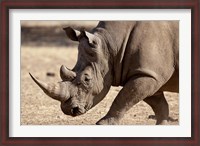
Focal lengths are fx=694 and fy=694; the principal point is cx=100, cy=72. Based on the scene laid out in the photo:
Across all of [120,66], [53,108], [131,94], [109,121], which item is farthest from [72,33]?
[53,108]

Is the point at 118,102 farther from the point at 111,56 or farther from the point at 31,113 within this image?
the point at 31,113

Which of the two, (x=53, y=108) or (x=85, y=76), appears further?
(x=53, y=108)

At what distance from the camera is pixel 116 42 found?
9.15 meters

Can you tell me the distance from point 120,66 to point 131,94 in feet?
1.47

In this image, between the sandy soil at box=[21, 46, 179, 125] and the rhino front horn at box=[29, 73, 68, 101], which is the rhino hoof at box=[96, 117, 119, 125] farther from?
the sandy soil at box=[21, 46, 179, 125]

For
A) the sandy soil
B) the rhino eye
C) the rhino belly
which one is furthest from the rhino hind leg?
the rhino eye

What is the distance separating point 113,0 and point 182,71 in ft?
4.01

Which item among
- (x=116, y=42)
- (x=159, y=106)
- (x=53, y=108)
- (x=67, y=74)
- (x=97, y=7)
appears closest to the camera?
(x=97, y=7)

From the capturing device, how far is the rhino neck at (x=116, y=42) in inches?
358

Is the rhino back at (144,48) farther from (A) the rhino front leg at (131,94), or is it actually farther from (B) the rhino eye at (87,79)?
(B) the rhino eye at (87,79)

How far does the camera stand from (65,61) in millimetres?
17922

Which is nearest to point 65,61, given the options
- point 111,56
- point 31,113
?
point 31,113

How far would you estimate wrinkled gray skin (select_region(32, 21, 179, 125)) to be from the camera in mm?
8883

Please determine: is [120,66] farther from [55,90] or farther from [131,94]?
[55,90]
